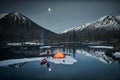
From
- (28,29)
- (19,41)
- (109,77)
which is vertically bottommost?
(109,77)

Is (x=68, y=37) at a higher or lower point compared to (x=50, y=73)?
higher

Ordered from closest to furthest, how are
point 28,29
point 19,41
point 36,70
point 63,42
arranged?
Result: point 36,70
point 28,29
point 19,41
point 63,42

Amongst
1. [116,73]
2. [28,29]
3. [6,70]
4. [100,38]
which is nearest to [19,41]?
[28,29]

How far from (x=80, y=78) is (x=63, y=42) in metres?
32.2

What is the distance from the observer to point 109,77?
25.7 ft

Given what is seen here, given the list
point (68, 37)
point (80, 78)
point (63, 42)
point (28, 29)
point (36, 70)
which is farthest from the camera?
point (63, 42)

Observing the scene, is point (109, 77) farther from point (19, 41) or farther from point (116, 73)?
point (19, 41)

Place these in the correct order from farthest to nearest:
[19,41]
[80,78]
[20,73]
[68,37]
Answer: [68,37], [19,41], [20,73], [80,78]

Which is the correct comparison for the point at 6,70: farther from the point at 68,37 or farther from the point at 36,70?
the point at 68,37

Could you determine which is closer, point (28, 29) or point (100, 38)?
point (28, 29)

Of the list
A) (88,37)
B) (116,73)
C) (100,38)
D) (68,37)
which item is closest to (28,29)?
(68,37)

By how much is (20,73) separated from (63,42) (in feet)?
103

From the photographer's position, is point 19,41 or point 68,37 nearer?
point 19,41

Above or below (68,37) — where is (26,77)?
below
